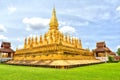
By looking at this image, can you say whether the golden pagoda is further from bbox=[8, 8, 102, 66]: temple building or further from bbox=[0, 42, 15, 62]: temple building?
bbox=[0, 42, 15, 62]: temple building

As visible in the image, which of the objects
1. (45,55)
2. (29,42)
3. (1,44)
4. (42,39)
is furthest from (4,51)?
(45,55)

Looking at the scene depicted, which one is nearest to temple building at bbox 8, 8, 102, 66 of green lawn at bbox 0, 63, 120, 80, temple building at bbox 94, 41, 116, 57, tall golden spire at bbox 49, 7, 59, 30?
tall golden spire at bbox 49, 7, 59, 30

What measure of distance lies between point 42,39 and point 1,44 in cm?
1743

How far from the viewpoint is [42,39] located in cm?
3341

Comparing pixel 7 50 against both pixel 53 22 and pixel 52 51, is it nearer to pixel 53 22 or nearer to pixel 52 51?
pixel 53 22

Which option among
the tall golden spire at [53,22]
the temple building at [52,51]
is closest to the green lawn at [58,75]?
the temple building at [52,51]

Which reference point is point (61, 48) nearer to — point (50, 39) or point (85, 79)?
point (50, 39)

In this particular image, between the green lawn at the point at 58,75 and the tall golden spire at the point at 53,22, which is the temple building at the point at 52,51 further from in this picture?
the green lawn at the point at 58,75

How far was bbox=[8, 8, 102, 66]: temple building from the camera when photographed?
77.3 ft

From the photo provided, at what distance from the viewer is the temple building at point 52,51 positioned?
23.6 meters

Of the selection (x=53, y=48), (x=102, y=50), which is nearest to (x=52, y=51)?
(x=53, y=48)

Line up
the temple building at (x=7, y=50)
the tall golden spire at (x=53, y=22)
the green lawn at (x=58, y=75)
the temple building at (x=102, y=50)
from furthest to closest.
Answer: the temple building at (x=102, y=50)
the temple building at (x=7, y=50)
the tall golden spire at (x=53, y=22)
the green lawn at (x=58, y=75)

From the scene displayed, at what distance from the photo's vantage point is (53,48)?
81.4ft

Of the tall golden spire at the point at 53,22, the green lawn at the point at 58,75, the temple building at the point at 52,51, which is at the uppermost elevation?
the tall golden spire at the point at 53,22
